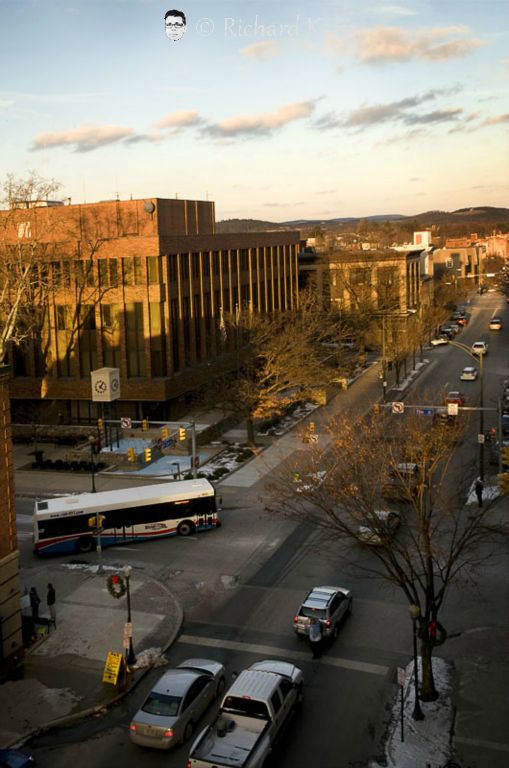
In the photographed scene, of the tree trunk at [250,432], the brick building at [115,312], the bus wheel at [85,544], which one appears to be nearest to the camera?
the bus wheel at [85,544]

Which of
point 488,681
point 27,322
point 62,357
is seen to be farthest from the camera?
point 62,357

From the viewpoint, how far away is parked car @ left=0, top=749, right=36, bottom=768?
664 inches

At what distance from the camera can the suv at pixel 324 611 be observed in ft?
75.3

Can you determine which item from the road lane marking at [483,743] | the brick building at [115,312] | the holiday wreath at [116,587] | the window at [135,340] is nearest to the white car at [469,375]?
the brick building at [115,312]

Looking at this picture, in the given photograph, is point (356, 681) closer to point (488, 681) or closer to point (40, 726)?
point (488, 681)

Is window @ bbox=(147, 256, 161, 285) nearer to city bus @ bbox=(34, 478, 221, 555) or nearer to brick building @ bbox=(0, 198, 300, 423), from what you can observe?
brick building @ bbox=(0, 198, 300, 423)

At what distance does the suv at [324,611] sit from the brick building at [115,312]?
27.6 meters

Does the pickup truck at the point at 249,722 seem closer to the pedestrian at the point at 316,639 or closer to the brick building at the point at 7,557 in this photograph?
the pedestrian at the point at 316,639

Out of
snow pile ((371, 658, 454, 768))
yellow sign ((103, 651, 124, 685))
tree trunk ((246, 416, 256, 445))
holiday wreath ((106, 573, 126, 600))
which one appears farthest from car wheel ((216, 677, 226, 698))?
tree trunk ((246, 416, 256, 445))

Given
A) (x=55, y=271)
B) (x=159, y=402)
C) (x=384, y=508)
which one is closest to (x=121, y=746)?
(x=384, y=508)

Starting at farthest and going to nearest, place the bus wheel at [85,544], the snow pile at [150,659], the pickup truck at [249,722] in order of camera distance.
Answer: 1. the bus wheel at [85,544]
2. the snow pile at [150,659]
3. the pickup truck at [249,722]

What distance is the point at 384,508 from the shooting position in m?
27.5

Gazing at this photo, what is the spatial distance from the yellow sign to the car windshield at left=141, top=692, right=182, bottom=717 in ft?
8.23

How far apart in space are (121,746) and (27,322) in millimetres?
37509
